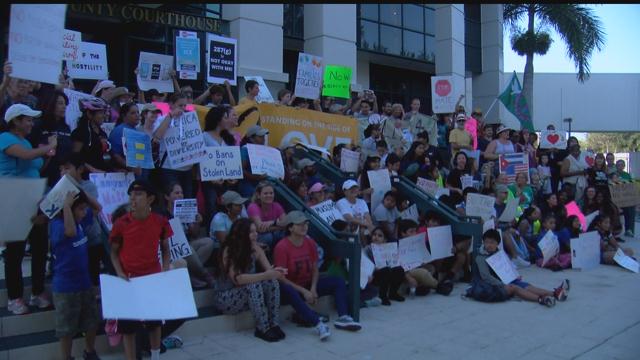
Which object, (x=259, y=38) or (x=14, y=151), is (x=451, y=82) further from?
(x=14, y=151)

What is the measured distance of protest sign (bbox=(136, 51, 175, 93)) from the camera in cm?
897

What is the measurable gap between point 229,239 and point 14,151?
221 centimetres

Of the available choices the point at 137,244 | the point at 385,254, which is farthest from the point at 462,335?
the point at 137,244

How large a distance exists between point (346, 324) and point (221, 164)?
8.36 ft

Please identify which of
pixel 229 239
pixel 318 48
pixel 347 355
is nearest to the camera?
pixel 347 355

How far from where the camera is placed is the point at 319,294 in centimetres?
669

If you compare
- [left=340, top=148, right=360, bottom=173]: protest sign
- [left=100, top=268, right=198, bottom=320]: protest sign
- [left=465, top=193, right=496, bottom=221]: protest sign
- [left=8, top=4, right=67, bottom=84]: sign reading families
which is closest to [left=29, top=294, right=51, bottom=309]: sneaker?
[left=100, top=268, right=198, bottom=320]: protest sign

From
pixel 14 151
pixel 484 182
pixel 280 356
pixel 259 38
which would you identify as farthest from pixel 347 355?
pixel 259 38

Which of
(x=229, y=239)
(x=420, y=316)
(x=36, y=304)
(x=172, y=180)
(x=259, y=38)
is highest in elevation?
(x=259, y=38)

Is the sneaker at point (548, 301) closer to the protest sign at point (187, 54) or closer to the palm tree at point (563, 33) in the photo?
the protest sign at point (187, 54)

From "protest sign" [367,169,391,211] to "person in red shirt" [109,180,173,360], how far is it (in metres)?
4.82

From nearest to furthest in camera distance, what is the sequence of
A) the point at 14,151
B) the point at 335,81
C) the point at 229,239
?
1. the point at 14,151
2. the point at 229,239
3. the point at 335,81

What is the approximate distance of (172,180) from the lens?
22.9 ft

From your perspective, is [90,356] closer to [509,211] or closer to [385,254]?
[385,254]
